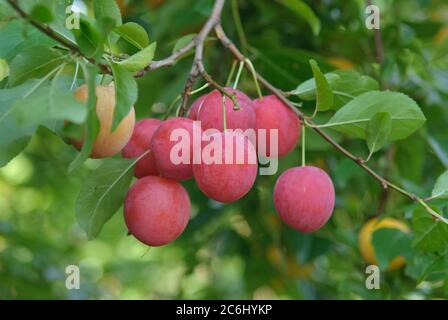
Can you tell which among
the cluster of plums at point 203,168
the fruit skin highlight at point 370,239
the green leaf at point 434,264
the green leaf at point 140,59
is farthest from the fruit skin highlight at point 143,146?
the fruit skin highlight at point 370,239

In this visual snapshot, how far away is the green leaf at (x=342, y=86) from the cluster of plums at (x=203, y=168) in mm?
52

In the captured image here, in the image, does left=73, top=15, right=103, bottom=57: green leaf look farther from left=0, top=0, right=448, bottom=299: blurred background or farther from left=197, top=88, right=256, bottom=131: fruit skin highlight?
left=0, top=0, right=448, bottom=299: blurred background

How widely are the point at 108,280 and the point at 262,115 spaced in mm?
1652

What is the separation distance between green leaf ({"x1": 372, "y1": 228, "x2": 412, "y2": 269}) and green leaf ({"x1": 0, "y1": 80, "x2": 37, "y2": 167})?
2.02ft

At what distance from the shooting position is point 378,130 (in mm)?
831

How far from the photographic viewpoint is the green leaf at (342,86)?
88cm

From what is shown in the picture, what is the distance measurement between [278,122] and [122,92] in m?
0.21

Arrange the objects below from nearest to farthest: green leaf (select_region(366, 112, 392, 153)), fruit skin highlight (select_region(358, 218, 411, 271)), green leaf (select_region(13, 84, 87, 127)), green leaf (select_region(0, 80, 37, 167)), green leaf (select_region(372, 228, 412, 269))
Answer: green leaf (select_region(13, 84, 87, 127))
green leaf (select_region(0, 80, 37, 167))
green leaf (select_region(366, 112, 392, 153))
green leaf (select_region(372, 228, 412, 269))
fruit skin highlight (select_region(358, 218, 411, 271))

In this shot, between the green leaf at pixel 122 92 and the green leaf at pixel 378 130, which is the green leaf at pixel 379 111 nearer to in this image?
the green leaf at pixel 378 130

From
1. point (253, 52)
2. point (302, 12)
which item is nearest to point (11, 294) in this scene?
point (253, 52)

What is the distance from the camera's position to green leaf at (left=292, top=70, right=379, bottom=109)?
2.90 feet

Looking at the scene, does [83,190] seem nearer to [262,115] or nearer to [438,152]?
[262,115]

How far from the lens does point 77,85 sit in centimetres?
74

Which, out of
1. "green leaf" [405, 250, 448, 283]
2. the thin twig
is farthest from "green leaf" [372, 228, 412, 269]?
the thin twig
